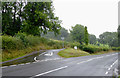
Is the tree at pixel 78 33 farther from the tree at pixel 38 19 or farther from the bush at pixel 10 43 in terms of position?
the bush at pixel 10 43

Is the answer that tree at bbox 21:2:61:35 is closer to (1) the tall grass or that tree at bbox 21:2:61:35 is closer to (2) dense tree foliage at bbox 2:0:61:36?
(2) dense tree foliage at bbox 2:0:61:36

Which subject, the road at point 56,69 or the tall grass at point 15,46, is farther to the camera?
the tall grass at point 15,46

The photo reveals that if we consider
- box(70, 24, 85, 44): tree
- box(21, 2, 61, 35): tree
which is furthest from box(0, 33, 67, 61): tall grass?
box(70, 24, 85, 44): tree

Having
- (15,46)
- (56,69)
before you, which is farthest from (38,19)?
(56,69)

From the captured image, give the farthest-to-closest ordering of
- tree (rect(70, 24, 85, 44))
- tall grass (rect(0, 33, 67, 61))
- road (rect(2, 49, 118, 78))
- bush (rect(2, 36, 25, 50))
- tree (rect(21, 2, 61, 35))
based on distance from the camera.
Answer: tree (rect(70, 24, 85, 44)) → tree (rect(21, 2, 61, 35)) → bush (rect(2, 36, 25, 50)) → tall grass (rect(0, 33, 67, 61)) → road (rect(2, 49, 118, 78))

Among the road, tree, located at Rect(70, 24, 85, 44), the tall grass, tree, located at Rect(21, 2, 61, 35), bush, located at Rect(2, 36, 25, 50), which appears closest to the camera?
the road

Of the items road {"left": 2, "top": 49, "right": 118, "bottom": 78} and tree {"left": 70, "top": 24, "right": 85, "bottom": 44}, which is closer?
road {"left": 2, "top": 49, "right": 118, "bottom": 78}

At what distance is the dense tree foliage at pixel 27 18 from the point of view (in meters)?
35.6

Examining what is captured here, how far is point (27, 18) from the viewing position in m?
37.5

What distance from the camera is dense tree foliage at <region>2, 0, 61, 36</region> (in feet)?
117

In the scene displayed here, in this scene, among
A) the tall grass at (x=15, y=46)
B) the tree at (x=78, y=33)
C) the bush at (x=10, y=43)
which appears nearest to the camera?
the tall grass at (x=15, y=46)

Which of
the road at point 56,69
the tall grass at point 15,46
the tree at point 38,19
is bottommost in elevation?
the road at point 56,69

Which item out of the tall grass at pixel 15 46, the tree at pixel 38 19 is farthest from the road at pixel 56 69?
the tree at pixel 38 19

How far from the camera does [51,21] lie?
38188mm
